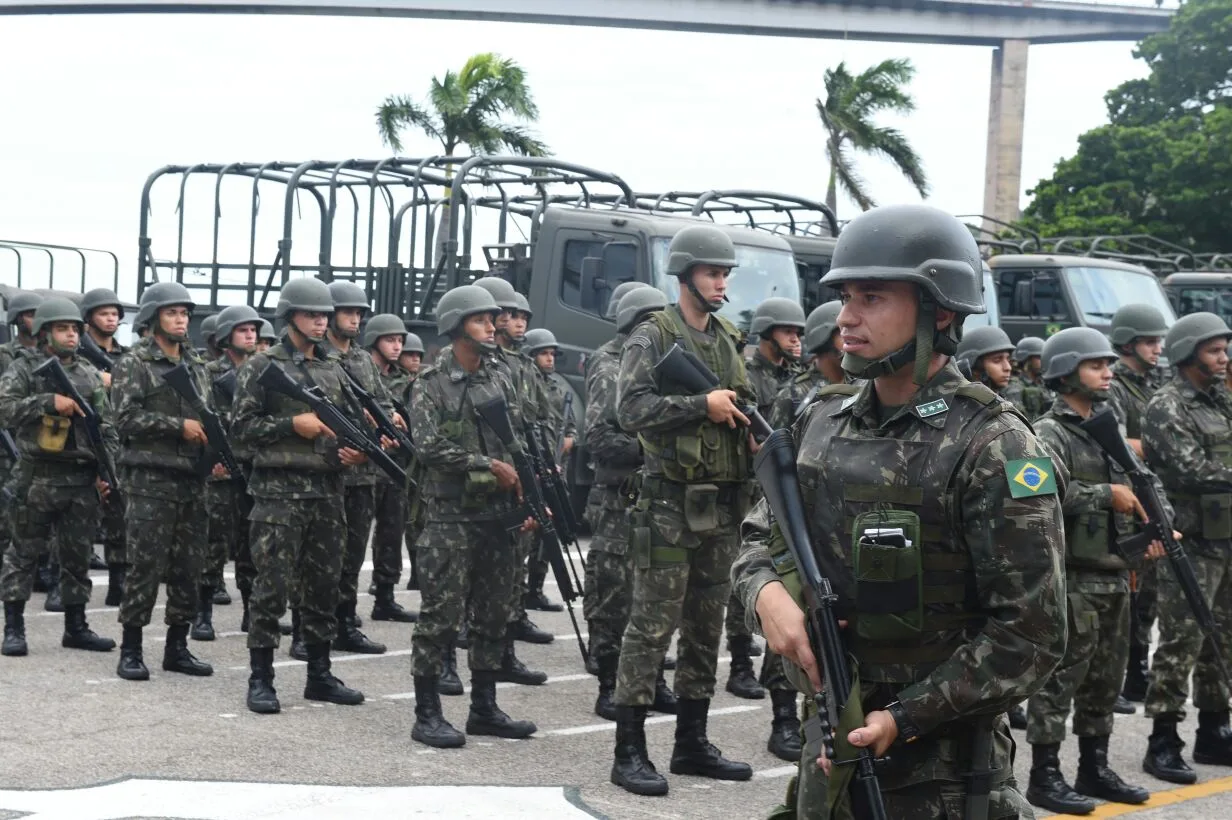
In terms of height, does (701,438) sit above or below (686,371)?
below

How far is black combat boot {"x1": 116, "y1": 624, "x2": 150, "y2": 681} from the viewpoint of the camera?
795cm

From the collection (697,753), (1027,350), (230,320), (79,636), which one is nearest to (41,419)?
(79,636)

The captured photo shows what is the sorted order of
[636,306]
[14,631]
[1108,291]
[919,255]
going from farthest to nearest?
[1108,291]
[14,631]
[636,306]
[919,255]

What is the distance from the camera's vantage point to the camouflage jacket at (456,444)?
6855 millimetres

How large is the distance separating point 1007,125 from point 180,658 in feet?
109

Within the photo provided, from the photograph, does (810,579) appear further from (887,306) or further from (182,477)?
(182,477)

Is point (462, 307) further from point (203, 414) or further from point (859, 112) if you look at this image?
point (859, 112)

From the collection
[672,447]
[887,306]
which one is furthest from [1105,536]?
[887,306]

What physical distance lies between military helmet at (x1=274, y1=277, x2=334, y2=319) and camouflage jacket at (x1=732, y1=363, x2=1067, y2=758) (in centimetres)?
492

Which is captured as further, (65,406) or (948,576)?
(65,406)

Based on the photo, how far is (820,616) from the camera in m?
3.01

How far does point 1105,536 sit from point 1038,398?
4.80 metres

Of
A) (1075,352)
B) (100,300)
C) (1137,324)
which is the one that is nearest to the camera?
(1075,352)

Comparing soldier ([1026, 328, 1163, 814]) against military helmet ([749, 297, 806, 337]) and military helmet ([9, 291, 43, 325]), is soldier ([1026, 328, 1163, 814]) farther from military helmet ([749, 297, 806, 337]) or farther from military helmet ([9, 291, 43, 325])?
military helmet ([9, 291, 43, 325])
